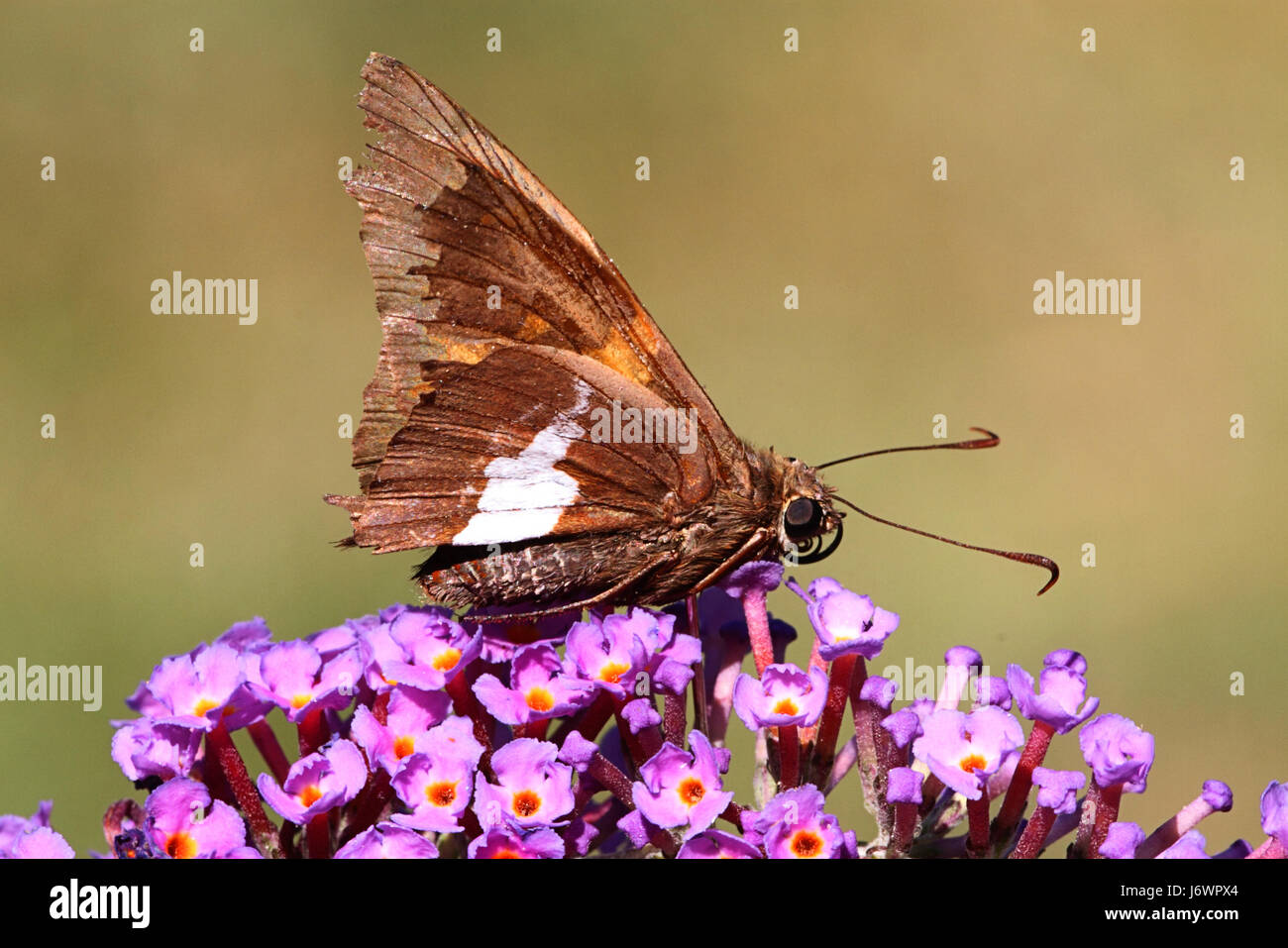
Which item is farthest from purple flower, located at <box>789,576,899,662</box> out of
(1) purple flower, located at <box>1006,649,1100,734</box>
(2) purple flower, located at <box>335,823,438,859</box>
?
(2) purple flower, located at <box>335,823,438,859</box>

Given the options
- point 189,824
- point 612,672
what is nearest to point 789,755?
point 612,672

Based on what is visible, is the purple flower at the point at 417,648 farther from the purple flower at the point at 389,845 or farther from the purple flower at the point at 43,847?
the purple flower at the point at 43,847

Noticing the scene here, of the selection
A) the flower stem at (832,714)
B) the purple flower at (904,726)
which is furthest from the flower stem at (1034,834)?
the flower stem at (832,714)

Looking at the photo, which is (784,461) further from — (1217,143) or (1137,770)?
(1217,143)

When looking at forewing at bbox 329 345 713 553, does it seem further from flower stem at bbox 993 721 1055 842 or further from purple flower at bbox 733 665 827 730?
flower stem at bbox 993 721 1055 842

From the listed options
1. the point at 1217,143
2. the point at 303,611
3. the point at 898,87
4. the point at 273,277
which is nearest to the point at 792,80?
the point at 898,87

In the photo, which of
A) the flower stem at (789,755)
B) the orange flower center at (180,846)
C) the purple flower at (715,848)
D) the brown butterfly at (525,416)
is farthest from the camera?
the brown butterfly at (525,416)

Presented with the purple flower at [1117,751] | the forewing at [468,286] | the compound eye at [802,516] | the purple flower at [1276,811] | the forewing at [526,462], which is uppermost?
the forewing at [468,286]
